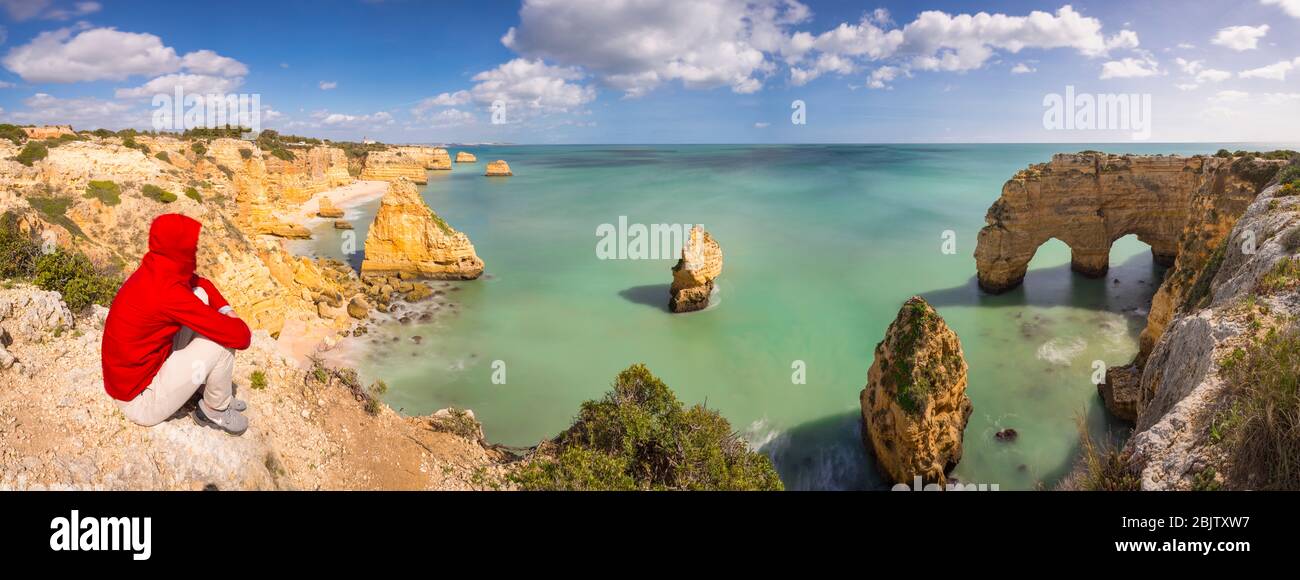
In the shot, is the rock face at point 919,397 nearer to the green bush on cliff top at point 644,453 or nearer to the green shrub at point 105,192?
the green bush on cliff top at point 644,453

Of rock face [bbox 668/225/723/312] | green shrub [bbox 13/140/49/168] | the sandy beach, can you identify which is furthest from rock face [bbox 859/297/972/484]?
the sandy beach

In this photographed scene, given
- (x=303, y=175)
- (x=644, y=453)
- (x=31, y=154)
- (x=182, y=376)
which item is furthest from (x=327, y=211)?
(x=182, y=376)

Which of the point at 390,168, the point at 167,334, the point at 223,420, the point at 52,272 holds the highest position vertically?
the point at 390,168

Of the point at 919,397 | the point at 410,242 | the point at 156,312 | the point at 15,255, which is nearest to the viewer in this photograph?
the point at 156,312

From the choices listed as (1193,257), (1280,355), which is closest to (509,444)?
(1280,355)

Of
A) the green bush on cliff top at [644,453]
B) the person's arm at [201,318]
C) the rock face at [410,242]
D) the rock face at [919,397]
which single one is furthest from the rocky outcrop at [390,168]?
the person's arm at [201,318]

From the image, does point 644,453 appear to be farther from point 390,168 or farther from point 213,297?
point 390,168

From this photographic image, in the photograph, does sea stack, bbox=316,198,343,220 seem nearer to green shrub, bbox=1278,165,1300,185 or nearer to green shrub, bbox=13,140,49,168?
green shrub, bbox=13,140,49,168
